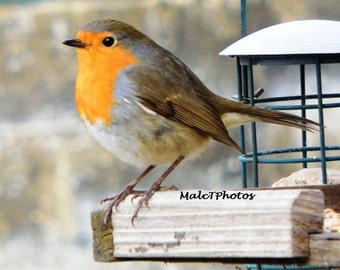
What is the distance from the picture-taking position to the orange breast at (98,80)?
494 cm

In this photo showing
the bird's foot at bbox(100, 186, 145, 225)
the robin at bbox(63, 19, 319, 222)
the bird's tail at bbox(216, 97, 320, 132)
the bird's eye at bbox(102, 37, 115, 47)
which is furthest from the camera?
the bird's tail at bbox(216, 97, 320, 132)

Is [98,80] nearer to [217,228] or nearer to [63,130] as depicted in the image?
[217,228]

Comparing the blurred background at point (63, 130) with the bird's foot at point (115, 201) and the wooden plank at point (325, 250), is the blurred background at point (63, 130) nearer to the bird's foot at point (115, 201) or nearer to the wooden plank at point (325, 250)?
the bird's foot at point (115, 201)

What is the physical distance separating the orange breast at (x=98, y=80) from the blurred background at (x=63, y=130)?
219 cm

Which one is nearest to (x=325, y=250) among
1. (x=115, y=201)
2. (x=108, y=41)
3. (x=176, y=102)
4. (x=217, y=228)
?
(x=217, y=228)

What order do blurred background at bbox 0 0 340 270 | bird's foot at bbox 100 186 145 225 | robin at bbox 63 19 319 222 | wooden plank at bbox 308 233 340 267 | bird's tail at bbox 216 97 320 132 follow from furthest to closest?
blurred background at bbox 0 0 340 270, bird's tail at bbox 216 97 320 132, robin at bbox 63 19 319 222, bird's foot at bbox 100 186 145 225, wooden plank at bbox 308 233 340 267

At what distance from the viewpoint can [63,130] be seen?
7.55m

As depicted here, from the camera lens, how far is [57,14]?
751 cm

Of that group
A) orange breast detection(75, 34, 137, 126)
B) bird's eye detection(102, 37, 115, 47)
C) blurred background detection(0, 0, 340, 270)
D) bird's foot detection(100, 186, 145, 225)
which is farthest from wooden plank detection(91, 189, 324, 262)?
blurred background detection(0, 0, 340, 270)

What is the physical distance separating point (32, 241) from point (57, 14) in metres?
1.16

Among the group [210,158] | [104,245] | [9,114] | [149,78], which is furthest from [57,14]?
[104,245]

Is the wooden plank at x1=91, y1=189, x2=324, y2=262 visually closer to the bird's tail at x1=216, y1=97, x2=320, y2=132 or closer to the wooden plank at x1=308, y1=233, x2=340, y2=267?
the wooden plank at x1=308, y1=233, x2=340, y2=267

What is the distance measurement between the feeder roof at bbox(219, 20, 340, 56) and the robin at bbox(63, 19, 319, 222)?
22cm

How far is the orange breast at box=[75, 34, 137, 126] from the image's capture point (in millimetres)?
4941
